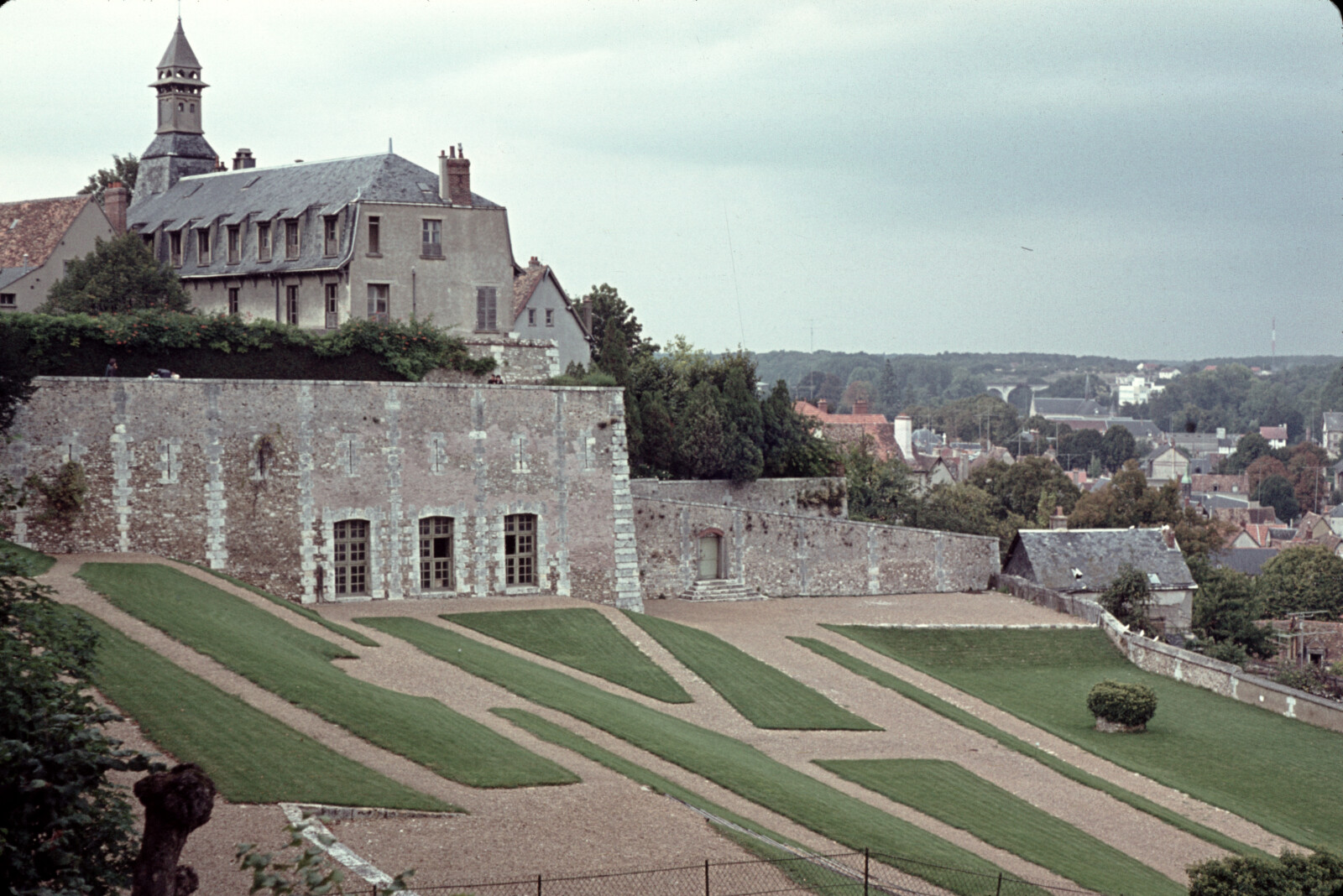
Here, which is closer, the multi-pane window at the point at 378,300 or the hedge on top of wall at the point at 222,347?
the hedge on top of wall at the point at 222,347

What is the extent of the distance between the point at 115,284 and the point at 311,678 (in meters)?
20.2

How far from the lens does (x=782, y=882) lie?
15.8 meters

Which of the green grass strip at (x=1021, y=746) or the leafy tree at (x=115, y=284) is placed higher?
the leafy tree at (x=115, y=284)

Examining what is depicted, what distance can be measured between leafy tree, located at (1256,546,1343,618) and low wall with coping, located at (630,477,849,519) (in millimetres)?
27409

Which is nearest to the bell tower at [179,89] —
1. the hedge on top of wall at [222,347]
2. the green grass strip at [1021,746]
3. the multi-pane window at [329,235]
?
the multi-pane window at [329,235]

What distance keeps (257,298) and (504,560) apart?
1154 cm

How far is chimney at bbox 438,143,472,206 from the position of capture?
128 ft

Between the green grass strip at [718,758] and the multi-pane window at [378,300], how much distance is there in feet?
34.9

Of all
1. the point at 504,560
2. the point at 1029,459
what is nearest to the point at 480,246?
the point at 504,560

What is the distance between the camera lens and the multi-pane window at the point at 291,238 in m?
39.2

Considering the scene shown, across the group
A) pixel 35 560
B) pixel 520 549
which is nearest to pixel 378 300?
pixel 520 549

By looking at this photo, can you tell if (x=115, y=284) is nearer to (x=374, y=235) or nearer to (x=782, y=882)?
(x=374, y=235)

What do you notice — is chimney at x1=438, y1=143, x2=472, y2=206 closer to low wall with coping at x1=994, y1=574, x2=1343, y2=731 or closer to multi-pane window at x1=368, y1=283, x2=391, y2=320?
multi-pane window at x1=368, y1=283, x2=391, y2=320

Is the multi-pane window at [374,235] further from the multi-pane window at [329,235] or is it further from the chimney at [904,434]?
the chimney at [904,434]
